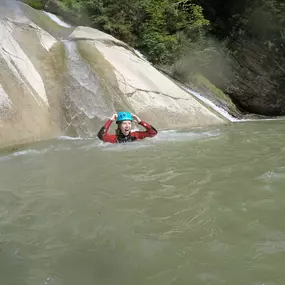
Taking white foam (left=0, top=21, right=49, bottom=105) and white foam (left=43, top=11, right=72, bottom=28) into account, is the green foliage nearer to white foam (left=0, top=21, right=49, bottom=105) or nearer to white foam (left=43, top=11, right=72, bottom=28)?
white foam (left=43, top=11, right=72, bottom=28)

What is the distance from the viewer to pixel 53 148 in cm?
900

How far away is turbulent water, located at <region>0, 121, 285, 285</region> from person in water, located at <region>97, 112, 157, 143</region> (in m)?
0.84

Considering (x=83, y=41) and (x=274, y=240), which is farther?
(x=83, y=41)

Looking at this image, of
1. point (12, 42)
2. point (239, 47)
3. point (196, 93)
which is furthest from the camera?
point (239, 47)

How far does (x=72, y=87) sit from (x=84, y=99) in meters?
0.59

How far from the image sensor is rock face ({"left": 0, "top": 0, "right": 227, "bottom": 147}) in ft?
35.3

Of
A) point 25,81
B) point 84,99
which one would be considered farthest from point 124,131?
point 25,81

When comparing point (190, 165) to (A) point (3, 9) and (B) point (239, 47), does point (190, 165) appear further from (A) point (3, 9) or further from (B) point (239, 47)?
→ (B) point (239, 47)

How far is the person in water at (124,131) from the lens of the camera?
8.27m

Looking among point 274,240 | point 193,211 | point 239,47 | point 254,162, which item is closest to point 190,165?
point 254,162

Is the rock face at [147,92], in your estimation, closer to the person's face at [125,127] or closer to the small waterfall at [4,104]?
the small waterfall at [4,104]

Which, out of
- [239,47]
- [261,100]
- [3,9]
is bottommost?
[261,100]

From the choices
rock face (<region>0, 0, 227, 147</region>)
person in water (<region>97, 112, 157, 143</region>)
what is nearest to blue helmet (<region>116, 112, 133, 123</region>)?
person in water (<region>97, 112, 157, 143</region>)

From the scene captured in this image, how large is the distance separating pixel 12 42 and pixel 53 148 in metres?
4.91
